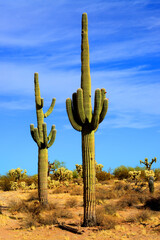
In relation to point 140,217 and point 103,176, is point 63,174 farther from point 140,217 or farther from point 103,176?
point 140,217

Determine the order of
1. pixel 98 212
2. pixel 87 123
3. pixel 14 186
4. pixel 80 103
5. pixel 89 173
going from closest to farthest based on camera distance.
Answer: pixel 80 103, pixel 89 173, pixel 87 123, pixel 98 212, pixel 14 186

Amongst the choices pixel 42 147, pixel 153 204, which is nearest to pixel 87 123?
pixel 42 147

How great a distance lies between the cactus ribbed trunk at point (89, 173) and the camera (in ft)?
41.1

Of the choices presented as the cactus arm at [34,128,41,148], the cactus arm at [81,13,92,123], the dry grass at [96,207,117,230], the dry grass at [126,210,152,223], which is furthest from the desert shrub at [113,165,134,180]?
the cactus arm at [81,13,92,123]

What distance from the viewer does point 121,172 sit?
3503 cm

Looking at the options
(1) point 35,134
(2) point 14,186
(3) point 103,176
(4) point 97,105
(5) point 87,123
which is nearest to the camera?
(4) point 97,105

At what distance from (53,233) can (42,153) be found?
5.47 metres

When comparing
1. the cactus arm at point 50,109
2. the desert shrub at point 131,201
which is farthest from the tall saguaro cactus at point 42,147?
the desert shrub at point 131,201

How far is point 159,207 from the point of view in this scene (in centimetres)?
1568

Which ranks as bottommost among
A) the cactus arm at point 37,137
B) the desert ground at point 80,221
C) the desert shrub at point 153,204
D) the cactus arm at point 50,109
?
the desert ground at point 80,221

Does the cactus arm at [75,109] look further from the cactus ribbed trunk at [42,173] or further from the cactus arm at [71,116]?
the cactus ribbed trunk at [42,173]

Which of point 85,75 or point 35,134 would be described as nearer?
point 85,75

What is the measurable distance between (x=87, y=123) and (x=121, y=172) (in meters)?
23.4

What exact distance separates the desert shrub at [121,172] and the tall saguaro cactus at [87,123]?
21839mm
